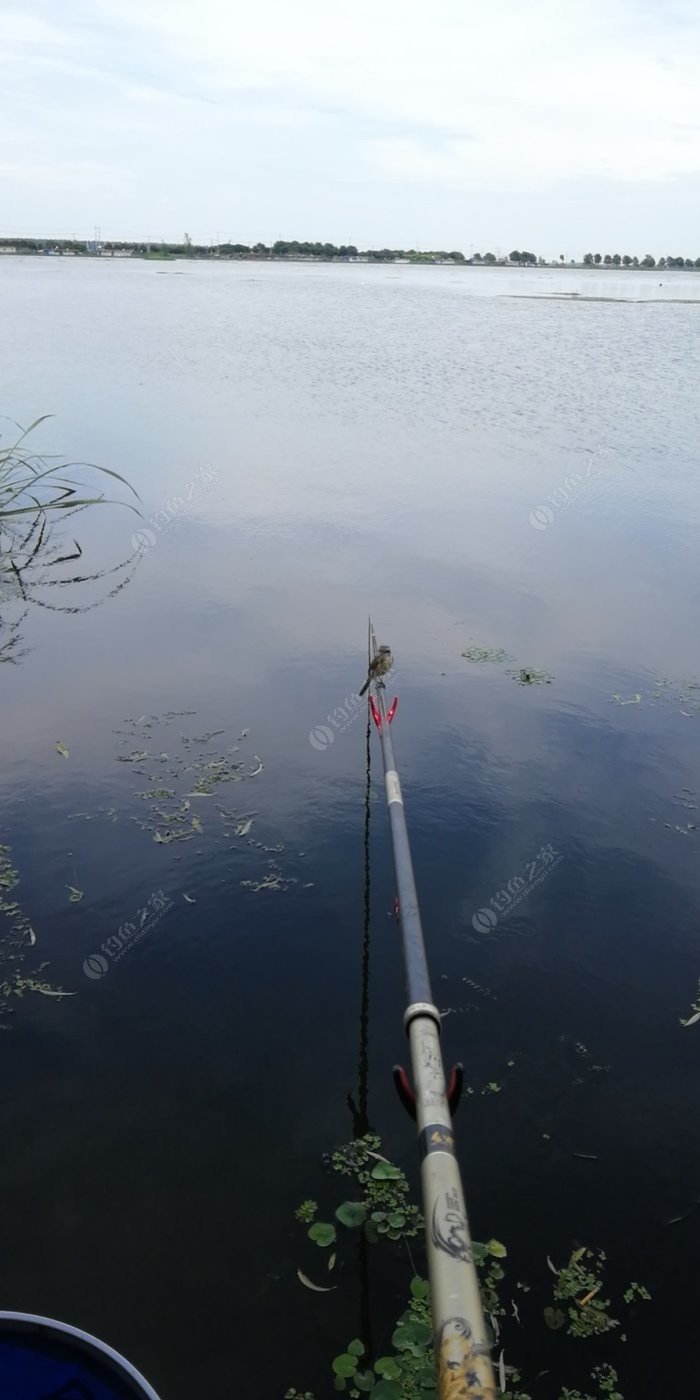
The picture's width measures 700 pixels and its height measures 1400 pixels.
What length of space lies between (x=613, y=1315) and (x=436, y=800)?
6.14 meters

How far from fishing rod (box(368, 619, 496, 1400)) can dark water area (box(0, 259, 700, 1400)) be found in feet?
6.38

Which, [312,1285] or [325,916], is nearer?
[312,1285]

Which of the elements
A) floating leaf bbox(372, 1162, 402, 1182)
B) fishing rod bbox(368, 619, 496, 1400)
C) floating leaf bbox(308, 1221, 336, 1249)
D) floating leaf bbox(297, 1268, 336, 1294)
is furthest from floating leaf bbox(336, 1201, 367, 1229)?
fishing rod bbox(368, 619, 496, 1400)

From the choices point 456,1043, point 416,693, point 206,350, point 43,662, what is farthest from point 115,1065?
point 206,350

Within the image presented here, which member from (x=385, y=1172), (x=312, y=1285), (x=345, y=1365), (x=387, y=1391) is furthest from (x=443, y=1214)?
(x=385, y=1172)

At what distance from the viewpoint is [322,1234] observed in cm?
611

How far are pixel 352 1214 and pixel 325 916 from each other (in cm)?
334

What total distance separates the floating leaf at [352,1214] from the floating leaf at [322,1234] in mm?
90

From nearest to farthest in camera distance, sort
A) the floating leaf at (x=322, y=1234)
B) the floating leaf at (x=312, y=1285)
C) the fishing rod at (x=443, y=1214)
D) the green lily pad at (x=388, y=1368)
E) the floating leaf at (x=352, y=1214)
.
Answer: the fishing rod at (x=443, y=1214) < the green lily pad at (x=388, y=1368) < the floating leaf at (x=312, y=1285) < the floating leaf at (x=322, y=1234) < the floating leaf at (x=352, y=1214)

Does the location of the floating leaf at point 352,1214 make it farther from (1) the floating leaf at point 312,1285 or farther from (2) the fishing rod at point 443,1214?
(2) the fishing rod at point 443,1214

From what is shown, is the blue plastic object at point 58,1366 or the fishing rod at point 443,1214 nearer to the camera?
the fishing rod at point 443,1214

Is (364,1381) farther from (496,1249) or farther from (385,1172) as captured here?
(385,1172)

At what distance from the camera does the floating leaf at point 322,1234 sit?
6059 mm

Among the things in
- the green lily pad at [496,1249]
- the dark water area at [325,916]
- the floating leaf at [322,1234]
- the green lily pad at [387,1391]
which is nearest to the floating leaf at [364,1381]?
the green lily pad at [387,1391]
